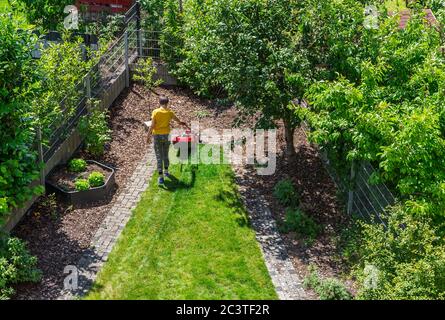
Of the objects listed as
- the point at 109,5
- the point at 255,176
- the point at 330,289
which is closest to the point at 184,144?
the point at 255,176

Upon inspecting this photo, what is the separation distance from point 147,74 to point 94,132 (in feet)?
10.8

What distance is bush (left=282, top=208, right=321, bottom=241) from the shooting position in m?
11.6

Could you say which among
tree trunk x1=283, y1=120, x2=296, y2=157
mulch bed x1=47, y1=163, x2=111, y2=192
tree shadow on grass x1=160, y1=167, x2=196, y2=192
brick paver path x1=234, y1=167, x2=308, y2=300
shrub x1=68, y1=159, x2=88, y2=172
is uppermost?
tree trunk x1=283, y1=120, x2=296, y2=157

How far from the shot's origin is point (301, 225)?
11.7 m

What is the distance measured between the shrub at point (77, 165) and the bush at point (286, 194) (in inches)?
157

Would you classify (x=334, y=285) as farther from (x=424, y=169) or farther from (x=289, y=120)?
(x=289, y=120)

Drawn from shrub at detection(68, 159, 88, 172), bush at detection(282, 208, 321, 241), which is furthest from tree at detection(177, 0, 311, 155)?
shrub at detection(68, 159, 88, 172)

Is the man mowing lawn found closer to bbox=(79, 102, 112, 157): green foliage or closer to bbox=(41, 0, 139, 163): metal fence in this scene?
bbox=(79, 102, 112, 157): green foliage

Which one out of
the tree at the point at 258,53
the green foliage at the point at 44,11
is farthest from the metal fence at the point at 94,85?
the tree at the point at 258,53

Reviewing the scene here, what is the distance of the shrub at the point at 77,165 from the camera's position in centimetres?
1297

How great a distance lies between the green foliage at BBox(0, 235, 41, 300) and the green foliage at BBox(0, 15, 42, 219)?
2.13 feet

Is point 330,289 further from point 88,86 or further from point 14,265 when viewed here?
point 88,86

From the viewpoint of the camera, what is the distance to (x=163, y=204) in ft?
40.5
